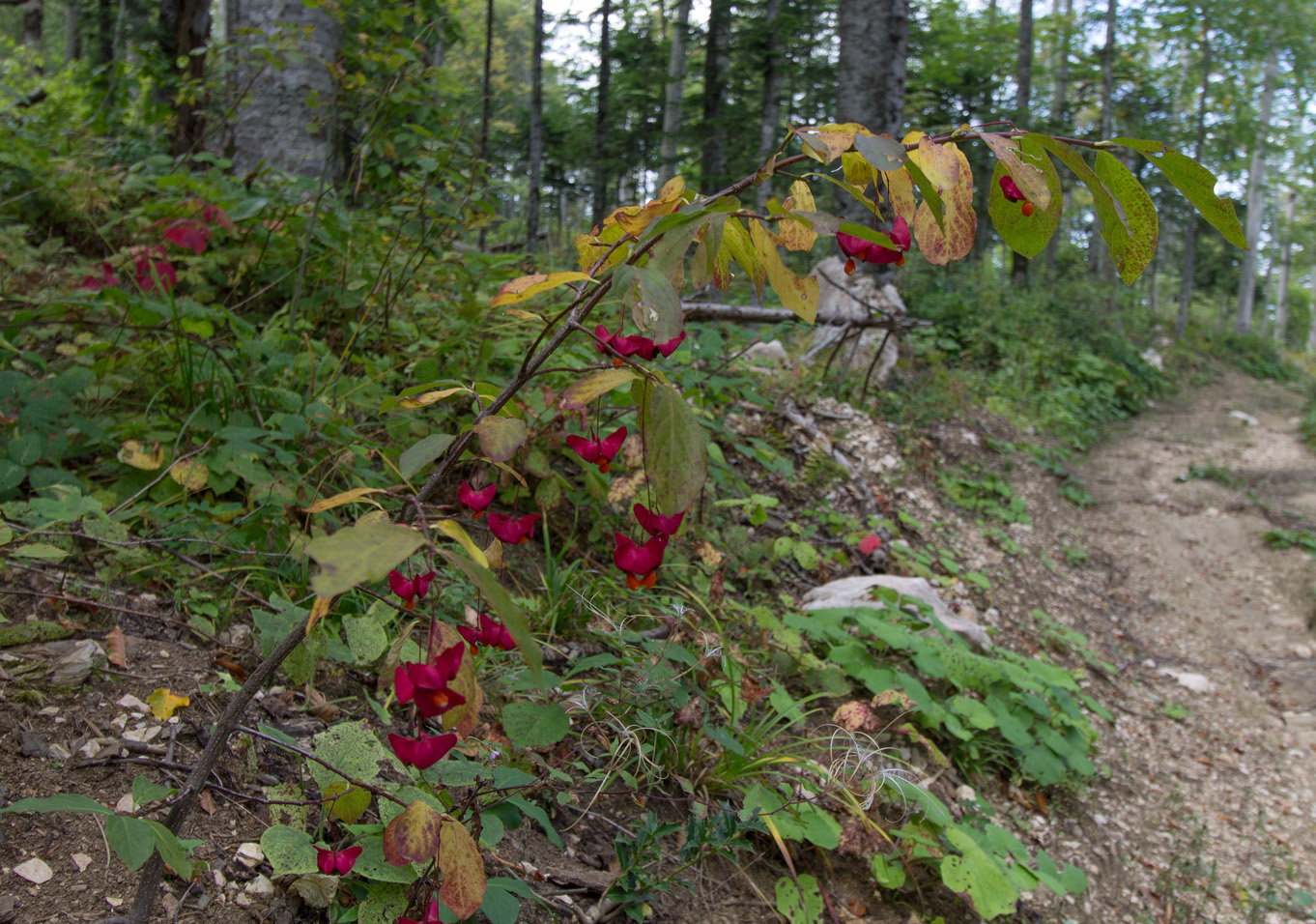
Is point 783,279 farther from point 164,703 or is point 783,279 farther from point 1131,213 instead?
point 164,703

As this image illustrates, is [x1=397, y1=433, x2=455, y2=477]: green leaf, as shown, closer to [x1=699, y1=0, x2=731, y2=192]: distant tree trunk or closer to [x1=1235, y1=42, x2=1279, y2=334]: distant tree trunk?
[x1=699, y1=0, x2=731, y2=192]: distant tree trunk

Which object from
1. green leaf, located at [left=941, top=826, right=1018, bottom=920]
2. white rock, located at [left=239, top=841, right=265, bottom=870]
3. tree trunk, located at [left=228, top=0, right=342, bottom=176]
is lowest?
green leaf, located at [left=941, top=826, right=1018, bottom=920]

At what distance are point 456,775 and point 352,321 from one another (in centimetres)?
233

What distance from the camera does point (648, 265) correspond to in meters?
0.80

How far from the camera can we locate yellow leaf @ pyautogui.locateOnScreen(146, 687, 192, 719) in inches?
53.4

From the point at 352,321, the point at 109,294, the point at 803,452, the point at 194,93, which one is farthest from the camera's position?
the point at 803,452

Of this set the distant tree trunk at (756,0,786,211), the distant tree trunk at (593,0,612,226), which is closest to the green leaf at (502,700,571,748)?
the distant tree trunk at (756,0,786,211)

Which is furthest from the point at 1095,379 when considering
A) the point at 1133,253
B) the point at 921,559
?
the point at 1133,253

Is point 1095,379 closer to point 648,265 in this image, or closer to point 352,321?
point 352,321

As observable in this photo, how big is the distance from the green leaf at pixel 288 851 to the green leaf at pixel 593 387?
0.89 m

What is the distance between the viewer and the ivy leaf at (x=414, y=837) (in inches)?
36.2

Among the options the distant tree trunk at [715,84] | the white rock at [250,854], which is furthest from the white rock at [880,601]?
the distant tree trunk at [715,84]

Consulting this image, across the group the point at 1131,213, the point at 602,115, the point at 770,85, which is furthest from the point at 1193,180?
the point at 602,115

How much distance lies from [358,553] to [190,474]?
6.28ft
